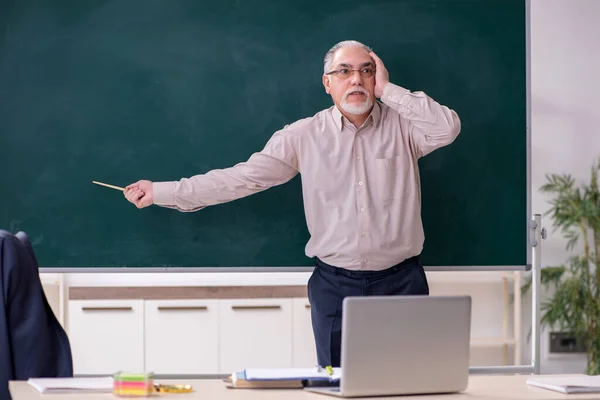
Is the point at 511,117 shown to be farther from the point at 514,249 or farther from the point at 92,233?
the point at 92,233

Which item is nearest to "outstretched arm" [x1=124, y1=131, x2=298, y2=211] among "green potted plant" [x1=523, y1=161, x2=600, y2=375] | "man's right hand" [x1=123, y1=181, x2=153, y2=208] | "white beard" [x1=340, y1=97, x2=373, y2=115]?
"man's right hand" [x1=123, y1=181, x2=153, y2=208]

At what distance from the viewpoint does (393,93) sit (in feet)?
11.2

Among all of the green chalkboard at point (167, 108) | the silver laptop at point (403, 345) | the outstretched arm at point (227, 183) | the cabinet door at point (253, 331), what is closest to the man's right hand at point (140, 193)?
the outstretched arm at point (227, 183)

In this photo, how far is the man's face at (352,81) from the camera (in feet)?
11.4

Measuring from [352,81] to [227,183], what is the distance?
2.34 feet

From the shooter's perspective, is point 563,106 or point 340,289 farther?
point 563,106

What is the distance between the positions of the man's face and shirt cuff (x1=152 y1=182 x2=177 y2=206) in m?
0.82

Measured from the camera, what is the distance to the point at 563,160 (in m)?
5.48

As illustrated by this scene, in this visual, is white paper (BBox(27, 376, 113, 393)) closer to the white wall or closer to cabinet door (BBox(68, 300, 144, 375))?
cabinet door (BBox(68, 300, 144, 375))

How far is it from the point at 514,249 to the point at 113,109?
2026 millimetres

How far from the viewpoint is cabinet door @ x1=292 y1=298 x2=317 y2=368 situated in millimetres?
4703

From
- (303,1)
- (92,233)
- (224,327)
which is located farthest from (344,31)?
(224,327)

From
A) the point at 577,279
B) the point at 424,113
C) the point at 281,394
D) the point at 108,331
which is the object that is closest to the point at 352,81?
the point at 424,113

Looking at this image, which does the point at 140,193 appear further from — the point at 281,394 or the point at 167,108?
the point at 281,394
